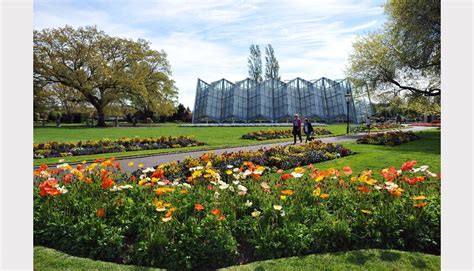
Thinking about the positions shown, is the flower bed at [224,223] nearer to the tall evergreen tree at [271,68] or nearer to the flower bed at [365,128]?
the flower bed at [365,128]

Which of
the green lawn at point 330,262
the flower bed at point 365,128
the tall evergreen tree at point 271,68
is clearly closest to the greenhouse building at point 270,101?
the tall evergreen tree at point 271,68

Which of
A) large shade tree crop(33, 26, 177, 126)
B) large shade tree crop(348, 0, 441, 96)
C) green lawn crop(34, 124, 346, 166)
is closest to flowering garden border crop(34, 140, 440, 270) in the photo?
green lawn crop(34, 124, 346, 166)

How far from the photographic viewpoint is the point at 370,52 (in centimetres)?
2972

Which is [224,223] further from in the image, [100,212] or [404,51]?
[404,51]

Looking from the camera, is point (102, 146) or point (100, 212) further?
point (102, 146)

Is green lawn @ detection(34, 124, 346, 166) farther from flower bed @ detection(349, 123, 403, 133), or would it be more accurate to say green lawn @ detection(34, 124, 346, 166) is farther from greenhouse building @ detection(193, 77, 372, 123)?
greenhouse building @ detection(193, 77, 372, 123)

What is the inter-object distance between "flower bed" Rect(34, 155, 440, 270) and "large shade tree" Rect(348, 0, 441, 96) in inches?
713

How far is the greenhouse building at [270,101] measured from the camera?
206 ft

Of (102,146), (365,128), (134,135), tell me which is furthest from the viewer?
(365,128)

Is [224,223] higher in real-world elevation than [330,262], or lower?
higher

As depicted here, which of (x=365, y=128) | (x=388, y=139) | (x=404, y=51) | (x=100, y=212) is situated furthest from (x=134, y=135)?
(x=100, y=212)

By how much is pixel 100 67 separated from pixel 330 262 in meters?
42.7

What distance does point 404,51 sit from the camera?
22656 mm
